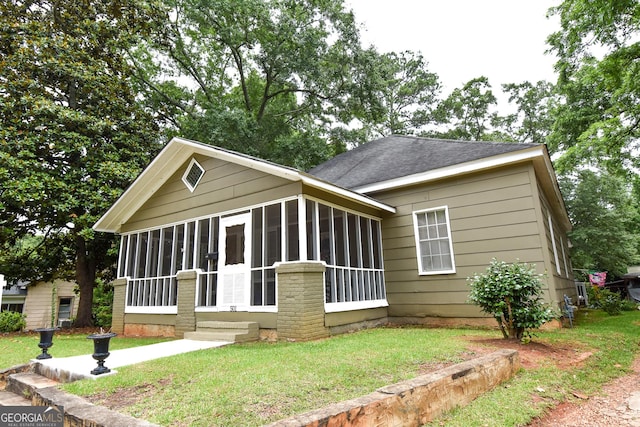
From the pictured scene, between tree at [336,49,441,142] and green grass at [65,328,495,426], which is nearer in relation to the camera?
green grass at [65,328,495,426]

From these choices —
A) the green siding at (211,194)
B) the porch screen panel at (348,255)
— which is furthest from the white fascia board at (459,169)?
the green siding at (211,194)

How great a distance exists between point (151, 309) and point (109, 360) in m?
3.81

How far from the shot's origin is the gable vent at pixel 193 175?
8.48 metres

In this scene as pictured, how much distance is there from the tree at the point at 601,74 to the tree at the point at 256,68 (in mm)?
8386

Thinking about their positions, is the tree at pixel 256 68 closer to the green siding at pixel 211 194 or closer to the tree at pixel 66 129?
the tree at pixel 66 129

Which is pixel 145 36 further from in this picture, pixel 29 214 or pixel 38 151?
pixel 29 214

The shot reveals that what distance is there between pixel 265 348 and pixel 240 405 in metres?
2.73

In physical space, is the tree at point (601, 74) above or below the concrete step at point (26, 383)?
above

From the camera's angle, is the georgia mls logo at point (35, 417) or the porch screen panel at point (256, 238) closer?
the georgia mls logo at point (35, 417)

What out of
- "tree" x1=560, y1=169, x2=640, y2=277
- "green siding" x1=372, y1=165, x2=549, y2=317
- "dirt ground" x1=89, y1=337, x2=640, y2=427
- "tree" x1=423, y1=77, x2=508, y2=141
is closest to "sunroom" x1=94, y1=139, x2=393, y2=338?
"green siding" x1=372, y1=165, x2=549, y2=317

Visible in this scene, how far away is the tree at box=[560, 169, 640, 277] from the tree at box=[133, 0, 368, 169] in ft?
46.3

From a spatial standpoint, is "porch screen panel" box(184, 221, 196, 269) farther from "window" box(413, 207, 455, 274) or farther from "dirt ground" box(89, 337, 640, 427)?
"window" box(413, 207, 455, 274)

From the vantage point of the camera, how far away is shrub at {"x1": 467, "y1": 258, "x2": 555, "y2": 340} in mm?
4902

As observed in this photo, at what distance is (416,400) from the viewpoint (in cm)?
272
